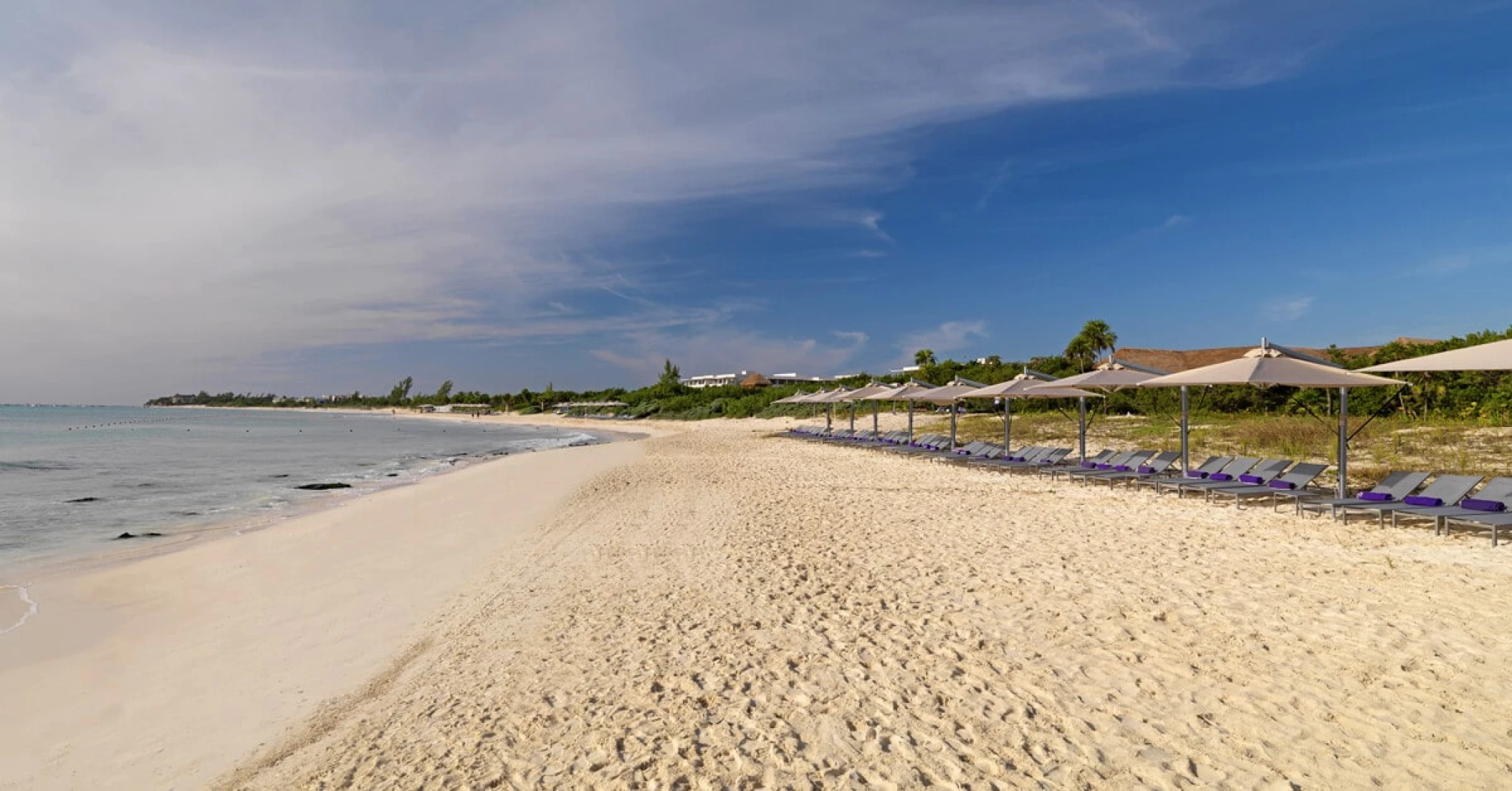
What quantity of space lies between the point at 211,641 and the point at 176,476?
1767cm

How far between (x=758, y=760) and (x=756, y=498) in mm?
7865

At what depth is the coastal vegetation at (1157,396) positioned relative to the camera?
16.4 metres

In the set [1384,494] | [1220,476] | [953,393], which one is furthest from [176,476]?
[1384,494]

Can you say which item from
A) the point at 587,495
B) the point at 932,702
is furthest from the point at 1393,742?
the point at 587,495

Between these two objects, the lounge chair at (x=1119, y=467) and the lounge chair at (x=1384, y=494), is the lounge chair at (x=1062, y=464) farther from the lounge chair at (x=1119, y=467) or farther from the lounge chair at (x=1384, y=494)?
the lounge chair at (x=1384, y=494)

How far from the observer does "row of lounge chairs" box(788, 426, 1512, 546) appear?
24.1ft

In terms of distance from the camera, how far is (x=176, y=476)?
63.3ft

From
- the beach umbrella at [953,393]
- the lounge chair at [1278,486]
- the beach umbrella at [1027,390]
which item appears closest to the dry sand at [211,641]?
the lounge chair at [1278,486]

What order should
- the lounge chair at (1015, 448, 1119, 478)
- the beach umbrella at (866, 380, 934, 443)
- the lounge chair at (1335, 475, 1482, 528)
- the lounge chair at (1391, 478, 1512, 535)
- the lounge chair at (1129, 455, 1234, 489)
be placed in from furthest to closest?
1. the beach umbrella at (866, 380, 934, 443)
2. the lounge chair at (1015, 448, 1119, 478)
3. the lounge chair at (1129, 455, 1234, 489)
4. the lounge chair at (1335, 475, 1482, 528)
5. the lounge chair at (1391, 478, 1512, 535)

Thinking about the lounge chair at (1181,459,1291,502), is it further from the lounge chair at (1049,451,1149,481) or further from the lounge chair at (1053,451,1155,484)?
the lounge chair at (1049,451,1149,481)

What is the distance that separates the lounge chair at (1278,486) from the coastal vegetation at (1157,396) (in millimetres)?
740

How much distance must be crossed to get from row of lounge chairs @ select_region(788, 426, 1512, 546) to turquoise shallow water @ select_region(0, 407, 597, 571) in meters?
13.4

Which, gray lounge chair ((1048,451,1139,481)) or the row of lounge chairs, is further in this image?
gray lounge chair ((1048,451,1139,481))

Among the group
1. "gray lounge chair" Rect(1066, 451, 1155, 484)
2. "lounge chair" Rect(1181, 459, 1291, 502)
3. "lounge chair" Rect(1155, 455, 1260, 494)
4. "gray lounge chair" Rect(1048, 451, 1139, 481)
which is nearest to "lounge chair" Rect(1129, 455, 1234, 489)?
"lounge chair" Rect(1155, 455, 1260, 494)
